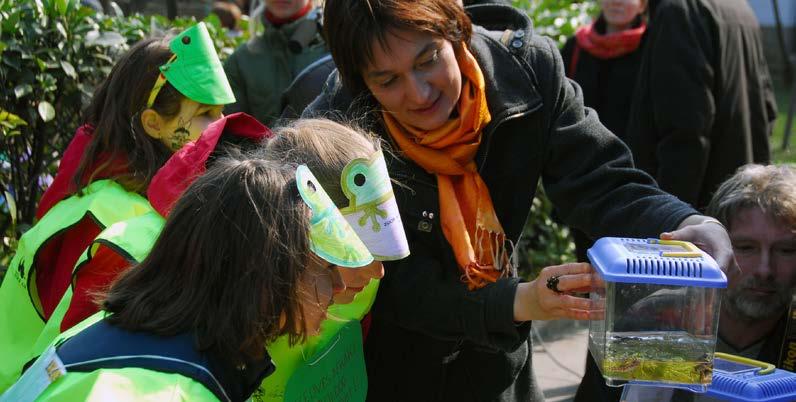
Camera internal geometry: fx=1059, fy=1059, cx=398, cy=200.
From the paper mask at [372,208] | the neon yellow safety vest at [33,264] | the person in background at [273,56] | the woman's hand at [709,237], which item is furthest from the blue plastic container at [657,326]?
the person in background at [273,56]

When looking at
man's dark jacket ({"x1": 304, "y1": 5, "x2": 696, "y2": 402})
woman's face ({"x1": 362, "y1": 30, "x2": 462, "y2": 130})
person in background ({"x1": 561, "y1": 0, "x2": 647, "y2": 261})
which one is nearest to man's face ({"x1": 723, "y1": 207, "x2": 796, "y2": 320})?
man's dark jacket ({"x1": 304, "y1": 5, "x2": 696, "y2": 402})

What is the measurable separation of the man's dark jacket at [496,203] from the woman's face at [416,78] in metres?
0.08

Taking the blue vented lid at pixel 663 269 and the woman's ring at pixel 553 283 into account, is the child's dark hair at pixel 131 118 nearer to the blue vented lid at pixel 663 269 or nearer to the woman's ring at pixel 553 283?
the woman's ring at pixel 553 283

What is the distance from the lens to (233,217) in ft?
6.62

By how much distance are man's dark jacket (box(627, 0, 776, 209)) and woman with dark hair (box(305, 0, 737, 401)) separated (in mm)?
2320

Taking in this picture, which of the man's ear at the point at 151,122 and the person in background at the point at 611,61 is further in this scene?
the person in background at the point at 611,61

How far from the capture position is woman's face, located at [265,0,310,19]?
5.02m

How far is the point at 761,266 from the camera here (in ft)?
10.3

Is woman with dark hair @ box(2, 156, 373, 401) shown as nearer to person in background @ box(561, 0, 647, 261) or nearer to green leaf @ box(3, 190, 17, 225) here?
green leaf @ box(3, 190, 17, 225)

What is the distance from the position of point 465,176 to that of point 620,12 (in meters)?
3.35

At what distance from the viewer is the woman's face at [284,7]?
502 centimetres

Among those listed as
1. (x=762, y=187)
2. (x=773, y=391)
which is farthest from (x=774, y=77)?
(x=773, y=391)

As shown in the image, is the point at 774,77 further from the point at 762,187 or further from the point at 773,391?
the point at 773,391

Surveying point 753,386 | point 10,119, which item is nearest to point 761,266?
point 753,386
